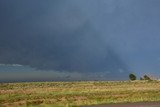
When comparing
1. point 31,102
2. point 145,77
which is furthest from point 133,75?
point 31,102

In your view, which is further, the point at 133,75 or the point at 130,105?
the point at 133,75

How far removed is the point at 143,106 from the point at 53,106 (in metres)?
9.61

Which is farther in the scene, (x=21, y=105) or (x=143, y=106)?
(x=21, y=105)

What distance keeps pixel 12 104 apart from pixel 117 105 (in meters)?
12.2

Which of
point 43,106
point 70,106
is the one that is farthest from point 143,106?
point 43,106

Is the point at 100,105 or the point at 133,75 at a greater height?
the point at 133,75

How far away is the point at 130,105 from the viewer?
40.7 meters

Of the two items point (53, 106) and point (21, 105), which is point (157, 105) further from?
point (21, 105)

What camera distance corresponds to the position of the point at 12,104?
43.8 metres

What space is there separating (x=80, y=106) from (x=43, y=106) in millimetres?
4117

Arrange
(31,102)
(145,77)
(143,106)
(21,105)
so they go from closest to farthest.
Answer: (143,106), (21,105), (31,102), (145,77)

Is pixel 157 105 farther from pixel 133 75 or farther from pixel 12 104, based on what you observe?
pixel 133 75

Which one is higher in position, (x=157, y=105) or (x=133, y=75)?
(x=133, y=75)

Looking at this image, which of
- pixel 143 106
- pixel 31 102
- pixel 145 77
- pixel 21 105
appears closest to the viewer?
pixel 143 106
